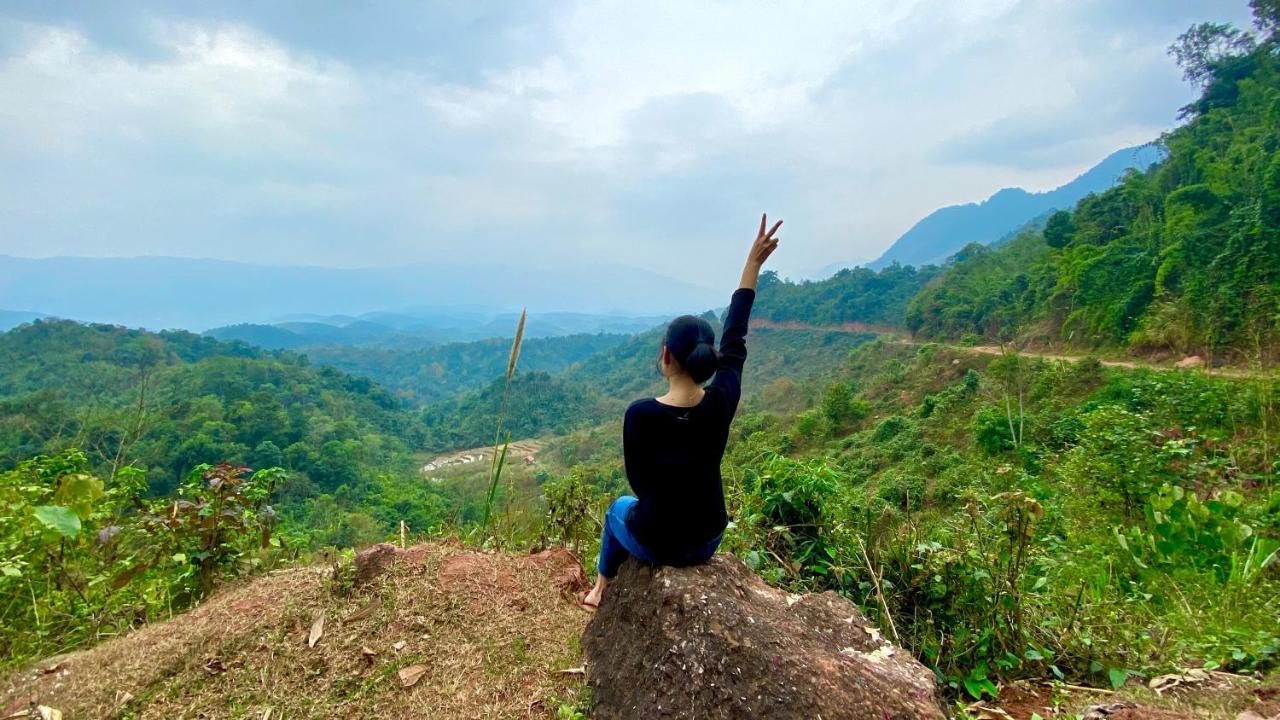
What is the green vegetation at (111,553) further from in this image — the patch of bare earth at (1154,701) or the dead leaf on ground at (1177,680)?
the dead leaf on ground at (1177,680)

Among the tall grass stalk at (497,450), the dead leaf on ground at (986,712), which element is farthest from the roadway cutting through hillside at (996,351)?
the tall grass stalk at (497,450)

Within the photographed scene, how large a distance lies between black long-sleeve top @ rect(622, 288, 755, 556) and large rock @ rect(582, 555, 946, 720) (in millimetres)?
186

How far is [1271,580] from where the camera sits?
129 inches

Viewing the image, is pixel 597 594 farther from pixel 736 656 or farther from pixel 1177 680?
pixel 1177 680

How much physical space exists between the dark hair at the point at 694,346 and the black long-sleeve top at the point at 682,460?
0.54ft

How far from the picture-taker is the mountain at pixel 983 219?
10388 cm

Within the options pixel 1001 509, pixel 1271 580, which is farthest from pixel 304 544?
pixel 1271 580

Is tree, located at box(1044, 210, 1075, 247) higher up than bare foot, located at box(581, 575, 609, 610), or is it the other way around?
tree, located at box(1044, 210, 1075, 247)

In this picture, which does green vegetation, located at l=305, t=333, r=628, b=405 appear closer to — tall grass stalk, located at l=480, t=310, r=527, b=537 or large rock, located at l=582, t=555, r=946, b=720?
tall grass stalk, located at l=480, t=310, r=527, b=537

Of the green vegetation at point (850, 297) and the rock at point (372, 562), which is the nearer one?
the rock at point (372, 562)

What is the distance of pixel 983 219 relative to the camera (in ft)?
394

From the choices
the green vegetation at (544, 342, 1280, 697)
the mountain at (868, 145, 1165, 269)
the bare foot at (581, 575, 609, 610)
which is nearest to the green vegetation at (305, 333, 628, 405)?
the mountain at (868, 145, 1165, 269)

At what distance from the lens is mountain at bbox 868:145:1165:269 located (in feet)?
341

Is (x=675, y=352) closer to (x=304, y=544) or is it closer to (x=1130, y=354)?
(x=304, y=544)
